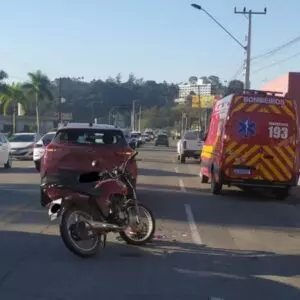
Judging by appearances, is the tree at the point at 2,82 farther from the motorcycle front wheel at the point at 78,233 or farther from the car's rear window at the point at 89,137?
the motorcycle front wheel at the point at 78,233

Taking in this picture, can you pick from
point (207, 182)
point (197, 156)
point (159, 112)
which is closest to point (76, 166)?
point (207, 182)

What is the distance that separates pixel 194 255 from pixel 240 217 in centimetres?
439

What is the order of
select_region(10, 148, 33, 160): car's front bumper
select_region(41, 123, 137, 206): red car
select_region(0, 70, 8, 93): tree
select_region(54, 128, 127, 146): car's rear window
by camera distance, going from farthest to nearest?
select_region(0, 70, 8, 93): tree
select_region(10, 148, 33, 160): car's front bumper
select_region(54, 128, 127, 146): car's rear window
select_region(41, 123, 137, 206): red car

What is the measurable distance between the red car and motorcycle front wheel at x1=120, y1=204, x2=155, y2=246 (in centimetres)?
269

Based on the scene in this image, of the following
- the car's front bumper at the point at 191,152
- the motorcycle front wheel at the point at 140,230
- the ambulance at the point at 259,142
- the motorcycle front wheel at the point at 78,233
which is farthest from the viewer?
the car's front bumper at the point at 191,152

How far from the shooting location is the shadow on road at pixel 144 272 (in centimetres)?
676

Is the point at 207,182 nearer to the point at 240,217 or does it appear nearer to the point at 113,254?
the point at 240,217

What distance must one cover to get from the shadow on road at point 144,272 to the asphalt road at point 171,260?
0.4 inches

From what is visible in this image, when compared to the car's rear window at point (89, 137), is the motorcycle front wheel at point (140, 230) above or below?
below

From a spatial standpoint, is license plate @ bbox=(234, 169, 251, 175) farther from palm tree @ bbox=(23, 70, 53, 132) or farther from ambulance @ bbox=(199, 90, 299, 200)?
palm tree @ bbox=(23, 70, 53, 132)

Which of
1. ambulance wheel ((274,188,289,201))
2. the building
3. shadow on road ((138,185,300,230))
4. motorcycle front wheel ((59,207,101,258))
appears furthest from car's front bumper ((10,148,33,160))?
the building

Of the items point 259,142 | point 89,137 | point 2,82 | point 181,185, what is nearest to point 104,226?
point 89,137

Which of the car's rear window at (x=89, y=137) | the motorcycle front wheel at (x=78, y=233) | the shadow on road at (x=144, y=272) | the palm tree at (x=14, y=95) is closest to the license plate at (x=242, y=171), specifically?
the car's rear window at (x=89, y=137)

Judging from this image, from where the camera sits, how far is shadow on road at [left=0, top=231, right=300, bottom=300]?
6758 mm
